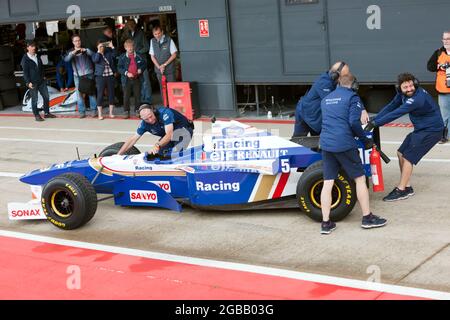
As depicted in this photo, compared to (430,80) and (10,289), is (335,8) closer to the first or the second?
(430,80)

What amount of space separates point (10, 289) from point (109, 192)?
2572 mm

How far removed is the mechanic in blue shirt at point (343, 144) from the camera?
8422 mm

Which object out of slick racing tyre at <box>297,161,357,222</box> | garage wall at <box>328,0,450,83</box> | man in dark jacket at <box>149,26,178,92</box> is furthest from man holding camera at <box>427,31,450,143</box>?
man in dark jacket at <box>149,26,178,92</box>

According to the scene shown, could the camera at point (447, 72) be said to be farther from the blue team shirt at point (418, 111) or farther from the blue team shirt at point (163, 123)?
the blue team shirt at point (163, 123)

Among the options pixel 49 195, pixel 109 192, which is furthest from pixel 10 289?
pixel 109 192

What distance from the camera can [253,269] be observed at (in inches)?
308

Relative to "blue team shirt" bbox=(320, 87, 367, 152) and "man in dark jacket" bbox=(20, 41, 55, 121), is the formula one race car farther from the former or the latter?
"man in dark jacket" bbox=(20, 41, 55, 121)

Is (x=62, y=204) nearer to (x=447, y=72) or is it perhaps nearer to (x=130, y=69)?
(x=447, y=72)

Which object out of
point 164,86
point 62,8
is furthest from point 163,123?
point 62,8

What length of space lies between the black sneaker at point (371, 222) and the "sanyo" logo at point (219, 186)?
4.99ft

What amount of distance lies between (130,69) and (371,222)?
9256 millimetres

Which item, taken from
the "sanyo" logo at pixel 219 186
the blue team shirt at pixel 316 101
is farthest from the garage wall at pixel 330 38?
the "sanyo" logo at pixel 219 186

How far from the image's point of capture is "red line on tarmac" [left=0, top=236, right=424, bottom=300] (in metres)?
7.21

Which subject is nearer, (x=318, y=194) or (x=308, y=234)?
(x=308, y=234)
